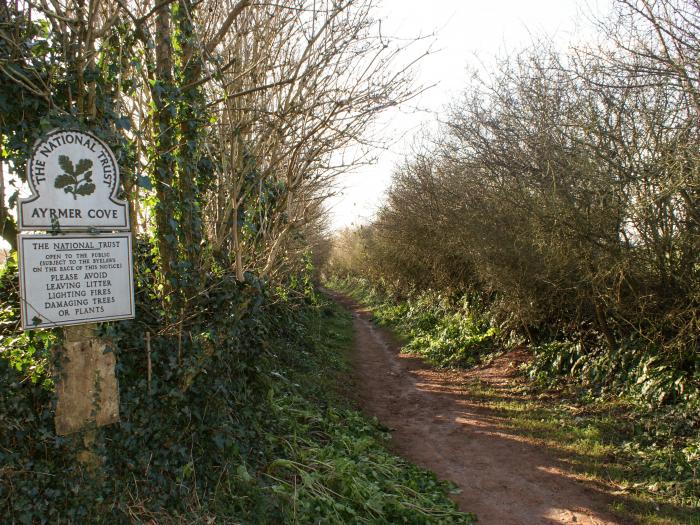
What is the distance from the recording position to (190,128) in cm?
457

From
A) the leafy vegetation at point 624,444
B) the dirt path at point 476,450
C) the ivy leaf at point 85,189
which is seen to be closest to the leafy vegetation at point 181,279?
the ivy leaf at point 85,189

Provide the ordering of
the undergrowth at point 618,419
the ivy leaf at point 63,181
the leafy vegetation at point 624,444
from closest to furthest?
the ivy leaf at point 63,181 < the leafy vegetation at point 624,444 < the undergrowth at point 618,419

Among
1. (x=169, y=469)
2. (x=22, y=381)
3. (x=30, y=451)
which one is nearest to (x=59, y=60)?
(x=22, y=381)

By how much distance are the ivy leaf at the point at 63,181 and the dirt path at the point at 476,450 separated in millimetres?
5147

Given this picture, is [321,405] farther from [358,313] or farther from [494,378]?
[358,313]

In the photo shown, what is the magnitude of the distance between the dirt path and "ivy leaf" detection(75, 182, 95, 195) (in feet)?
16.4

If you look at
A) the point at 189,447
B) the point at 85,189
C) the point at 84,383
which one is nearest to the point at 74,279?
the point at 85,189

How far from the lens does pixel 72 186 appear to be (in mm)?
3564

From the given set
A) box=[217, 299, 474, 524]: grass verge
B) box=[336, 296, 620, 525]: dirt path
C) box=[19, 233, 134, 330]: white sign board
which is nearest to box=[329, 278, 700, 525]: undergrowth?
box=[336, 296, 620, 525]: dirt path

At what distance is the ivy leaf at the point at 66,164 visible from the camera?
3.53 metres

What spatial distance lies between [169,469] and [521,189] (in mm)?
7965

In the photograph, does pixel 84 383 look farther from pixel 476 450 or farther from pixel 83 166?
pixel 476 450

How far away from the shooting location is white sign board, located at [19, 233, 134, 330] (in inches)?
131

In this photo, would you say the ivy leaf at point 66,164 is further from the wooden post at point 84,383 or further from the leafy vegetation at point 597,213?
the leafy vegetation at point 597,213
